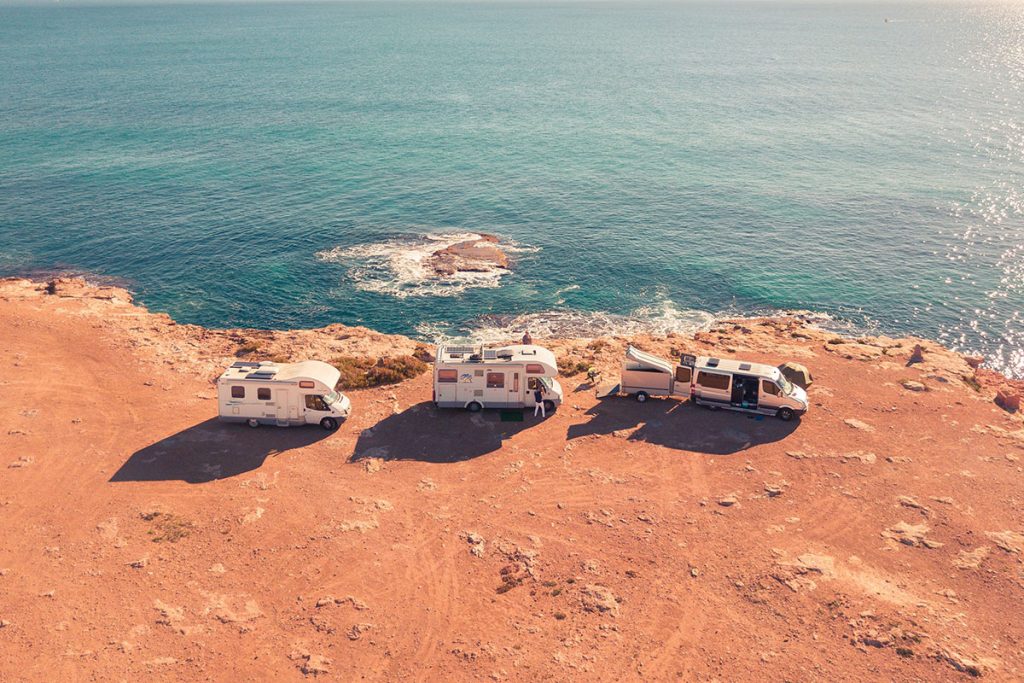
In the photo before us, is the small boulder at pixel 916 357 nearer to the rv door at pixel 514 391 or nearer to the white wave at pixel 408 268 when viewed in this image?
the rv door at pixel 514 391

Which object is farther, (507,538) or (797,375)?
(797,375)

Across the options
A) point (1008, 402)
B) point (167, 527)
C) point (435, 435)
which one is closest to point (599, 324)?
point (435, 435)

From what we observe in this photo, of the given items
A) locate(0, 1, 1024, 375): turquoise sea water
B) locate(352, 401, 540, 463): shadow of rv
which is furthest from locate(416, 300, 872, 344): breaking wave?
locate(352, 401, 540, 463): shadow of rv

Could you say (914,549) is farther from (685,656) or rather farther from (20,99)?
(20,99)

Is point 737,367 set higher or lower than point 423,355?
higher

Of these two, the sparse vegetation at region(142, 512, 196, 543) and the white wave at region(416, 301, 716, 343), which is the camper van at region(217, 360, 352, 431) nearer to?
the sparse vegetation at region(142, 512, 196, 543)

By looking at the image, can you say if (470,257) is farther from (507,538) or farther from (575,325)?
(507,538)
